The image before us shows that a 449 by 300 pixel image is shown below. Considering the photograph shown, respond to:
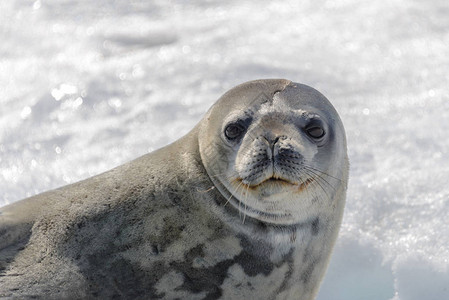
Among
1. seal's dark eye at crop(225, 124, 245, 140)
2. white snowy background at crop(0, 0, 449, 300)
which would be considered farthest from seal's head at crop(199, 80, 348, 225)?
white snowy background at crop(0, 0, 449, 300)

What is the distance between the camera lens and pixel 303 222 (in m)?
3.16

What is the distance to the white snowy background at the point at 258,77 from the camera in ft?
16.5

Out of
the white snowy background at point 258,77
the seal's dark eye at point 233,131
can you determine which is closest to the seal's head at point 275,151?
the seal's dark eye at point 233,131

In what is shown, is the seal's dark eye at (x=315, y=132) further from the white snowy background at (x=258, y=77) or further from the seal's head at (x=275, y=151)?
the white snowy background at (x=258, y=77)

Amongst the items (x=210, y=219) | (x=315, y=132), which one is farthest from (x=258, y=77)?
(x=210, y=219)

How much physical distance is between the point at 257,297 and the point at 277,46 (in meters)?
4.80

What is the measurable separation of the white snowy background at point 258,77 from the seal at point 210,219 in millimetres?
1547

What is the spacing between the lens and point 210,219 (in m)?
3.08

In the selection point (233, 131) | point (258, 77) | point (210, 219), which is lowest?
point (258, 77)

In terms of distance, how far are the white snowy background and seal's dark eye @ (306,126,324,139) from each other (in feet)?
5.54

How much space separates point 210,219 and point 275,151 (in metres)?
0.41

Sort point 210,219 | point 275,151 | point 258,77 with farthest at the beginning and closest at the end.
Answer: point 258,77
point 210,219
point 275,151

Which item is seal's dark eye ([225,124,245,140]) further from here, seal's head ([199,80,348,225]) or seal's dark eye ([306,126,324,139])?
seal's dark eye ([306,126,324,139])

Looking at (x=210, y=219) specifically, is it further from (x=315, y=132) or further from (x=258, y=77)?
(x=258, y=77)
